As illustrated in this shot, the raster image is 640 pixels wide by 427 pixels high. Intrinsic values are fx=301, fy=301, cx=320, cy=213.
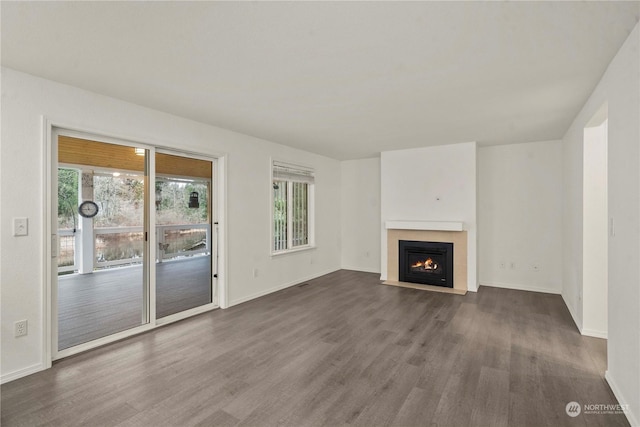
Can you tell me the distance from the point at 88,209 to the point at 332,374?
10.5 ft

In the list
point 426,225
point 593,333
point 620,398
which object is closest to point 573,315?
point 593,333

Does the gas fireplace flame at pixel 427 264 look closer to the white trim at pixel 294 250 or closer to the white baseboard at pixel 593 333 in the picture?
the white trim at pixel 294 250

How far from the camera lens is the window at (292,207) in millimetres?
5387

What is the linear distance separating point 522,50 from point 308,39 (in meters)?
1.52

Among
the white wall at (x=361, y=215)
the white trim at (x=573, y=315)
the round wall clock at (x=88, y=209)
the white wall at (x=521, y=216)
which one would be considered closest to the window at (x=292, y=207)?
the white wall at (x=361, y=215)

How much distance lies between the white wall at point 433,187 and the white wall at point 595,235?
1769mm

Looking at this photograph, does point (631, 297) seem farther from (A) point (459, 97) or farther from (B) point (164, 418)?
(B) point (164, 418)

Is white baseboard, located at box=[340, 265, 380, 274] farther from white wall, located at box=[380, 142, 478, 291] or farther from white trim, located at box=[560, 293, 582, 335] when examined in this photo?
white trim, located at box=[560, 293, 582, 335]

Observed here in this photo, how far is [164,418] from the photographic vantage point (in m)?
1.96

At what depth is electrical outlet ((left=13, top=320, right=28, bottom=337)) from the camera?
2464 mm

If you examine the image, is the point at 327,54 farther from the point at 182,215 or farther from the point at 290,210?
the point at 290,210

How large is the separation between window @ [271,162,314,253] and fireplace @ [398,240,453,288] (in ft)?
6.07

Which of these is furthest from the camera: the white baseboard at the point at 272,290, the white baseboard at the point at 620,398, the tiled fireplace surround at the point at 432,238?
the tiled fireplace surround at the point at 432,238

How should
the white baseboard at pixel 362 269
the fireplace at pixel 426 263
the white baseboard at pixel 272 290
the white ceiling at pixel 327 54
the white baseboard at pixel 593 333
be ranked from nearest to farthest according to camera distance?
the white ceiling at pixel 327 54
the white baseboard at pixel 593 333
the white baseboard at pixel 272 290
the fireplace at pixel 426 263
the white baseboard at pixel 362 269
